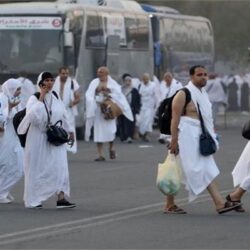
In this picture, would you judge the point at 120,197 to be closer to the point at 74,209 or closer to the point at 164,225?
the point at 74,209

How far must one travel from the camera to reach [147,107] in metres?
32.8

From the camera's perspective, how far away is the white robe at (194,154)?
47.8ft

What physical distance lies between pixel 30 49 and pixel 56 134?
54.3 feet

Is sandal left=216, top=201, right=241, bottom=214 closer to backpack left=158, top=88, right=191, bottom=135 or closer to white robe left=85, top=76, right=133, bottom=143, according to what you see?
backpack left=158, top=88, right=191, bottom=135

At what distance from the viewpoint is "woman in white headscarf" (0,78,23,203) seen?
637 inches

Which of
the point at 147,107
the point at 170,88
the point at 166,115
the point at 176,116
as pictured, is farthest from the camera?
the point at 147,107

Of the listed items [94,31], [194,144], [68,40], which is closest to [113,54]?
[94,31]

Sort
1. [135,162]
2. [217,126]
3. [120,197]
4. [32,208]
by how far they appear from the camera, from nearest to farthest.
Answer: [32,208], [120,197], [135,162], [217,126]

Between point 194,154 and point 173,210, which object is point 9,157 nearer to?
point 173,210

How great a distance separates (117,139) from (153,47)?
6.48 metres

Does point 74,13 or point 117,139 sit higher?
point 74,13

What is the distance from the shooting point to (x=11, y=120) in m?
16.3

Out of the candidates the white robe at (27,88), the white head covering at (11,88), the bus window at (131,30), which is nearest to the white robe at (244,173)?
the white head covering at (11,88)

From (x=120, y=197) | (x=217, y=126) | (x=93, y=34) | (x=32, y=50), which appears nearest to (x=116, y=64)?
(x=93, y=34)
